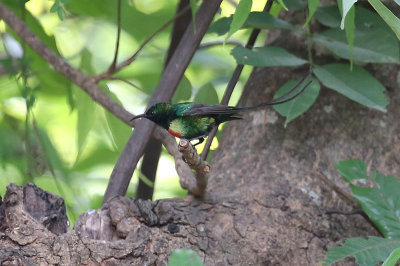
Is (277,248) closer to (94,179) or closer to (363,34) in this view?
(363,34)

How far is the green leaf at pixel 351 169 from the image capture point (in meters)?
2.12

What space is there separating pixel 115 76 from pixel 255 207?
1.10 meters

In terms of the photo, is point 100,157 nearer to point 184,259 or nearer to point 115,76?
point 115,76

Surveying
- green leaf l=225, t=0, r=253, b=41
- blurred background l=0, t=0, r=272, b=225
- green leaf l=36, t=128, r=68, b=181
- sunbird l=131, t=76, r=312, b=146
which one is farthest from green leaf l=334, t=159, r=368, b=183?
green leaf l=36, t=128, r=68, b=181

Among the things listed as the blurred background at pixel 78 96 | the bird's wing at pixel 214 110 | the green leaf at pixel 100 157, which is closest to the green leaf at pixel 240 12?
the bird's wing at pixel 214 110

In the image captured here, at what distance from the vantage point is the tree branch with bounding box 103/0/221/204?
2223 millimetres

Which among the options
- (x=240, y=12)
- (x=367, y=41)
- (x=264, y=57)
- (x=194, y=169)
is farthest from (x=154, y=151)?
(x=240, y=12)

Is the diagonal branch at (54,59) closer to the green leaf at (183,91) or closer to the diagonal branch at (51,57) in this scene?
the diagonal branch at (51,57)

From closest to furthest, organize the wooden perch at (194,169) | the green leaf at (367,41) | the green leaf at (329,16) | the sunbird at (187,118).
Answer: the wooden perch at (194,169) < the sunbird at (187,118) < the green leaf at (367,41) < the green leaf at (329,16)

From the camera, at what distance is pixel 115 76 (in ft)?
9.45

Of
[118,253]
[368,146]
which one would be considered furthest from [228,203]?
[368,146]

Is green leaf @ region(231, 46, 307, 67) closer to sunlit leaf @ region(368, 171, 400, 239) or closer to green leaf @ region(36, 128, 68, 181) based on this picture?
sunlit leaf @ region(368, 171, 400, 239)

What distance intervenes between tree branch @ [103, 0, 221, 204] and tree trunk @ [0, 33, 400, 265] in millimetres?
287

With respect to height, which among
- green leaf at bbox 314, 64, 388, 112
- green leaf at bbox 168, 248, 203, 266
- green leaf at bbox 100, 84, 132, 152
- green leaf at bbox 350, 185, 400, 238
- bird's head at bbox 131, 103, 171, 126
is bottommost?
green leaf at bbox 168, 248, 203, 266
